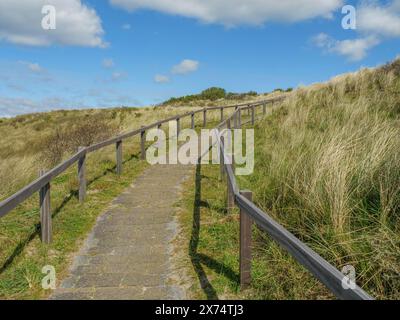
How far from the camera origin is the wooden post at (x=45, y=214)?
580 cm

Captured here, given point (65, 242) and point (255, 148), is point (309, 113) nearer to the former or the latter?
point (255, 148)

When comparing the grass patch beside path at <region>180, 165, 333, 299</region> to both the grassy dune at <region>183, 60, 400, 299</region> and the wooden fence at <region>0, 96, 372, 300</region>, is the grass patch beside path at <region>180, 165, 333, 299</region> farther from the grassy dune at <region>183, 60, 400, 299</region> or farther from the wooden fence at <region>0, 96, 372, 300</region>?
the wooden fence at <region>0, 96, 372, 300</region>

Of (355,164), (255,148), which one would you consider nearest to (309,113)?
(255,148)

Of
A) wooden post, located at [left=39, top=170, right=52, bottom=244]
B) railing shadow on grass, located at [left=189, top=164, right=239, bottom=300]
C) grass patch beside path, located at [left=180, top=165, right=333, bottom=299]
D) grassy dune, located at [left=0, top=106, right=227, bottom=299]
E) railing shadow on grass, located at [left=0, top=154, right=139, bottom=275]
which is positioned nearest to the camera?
grass patch beside path, located at [left=180, top=165, right=333, bottom=299]

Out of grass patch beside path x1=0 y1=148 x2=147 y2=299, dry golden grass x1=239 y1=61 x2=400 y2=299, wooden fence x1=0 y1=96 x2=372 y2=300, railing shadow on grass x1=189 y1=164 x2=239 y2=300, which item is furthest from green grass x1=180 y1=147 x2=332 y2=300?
grass patch beside path x1=0 y1=148 x2=147 y2=299

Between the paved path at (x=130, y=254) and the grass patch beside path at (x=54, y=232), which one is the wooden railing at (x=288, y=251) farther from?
the grass patch beside path at (x=54, y=232)

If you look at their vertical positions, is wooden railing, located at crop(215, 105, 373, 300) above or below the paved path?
above

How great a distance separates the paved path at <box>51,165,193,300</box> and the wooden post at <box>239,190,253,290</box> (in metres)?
0.64

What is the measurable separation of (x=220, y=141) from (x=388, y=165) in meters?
3.37

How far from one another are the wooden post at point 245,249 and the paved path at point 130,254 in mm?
638

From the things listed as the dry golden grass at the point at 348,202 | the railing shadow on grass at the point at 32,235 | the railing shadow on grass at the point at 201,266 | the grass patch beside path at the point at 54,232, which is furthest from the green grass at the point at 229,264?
the railing shadow on grass at the point at 32,235

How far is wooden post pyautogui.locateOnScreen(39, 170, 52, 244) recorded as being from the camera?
19.0ft

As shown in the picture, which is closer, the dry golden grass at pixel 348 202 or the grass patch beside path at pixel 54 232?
the dry golden grass at pixel 348 202

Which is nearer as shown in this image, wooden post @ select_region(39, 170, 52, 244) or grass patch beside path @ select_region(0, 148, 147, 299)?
grass patch beside path @ select_region(0, 148, 147, 299)
